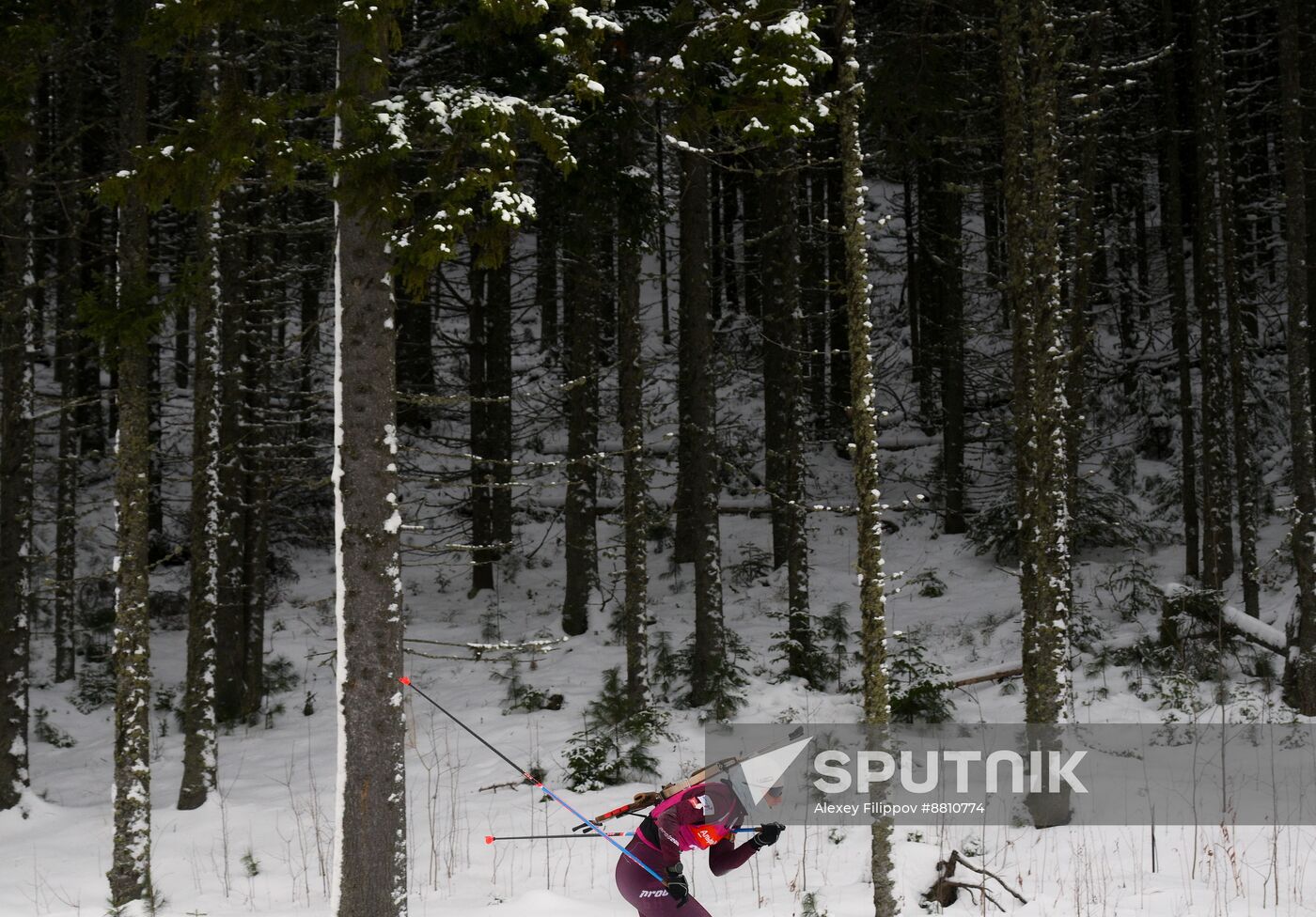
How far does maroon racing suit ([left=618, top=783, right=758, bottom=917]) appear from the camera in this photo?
6.43 meters

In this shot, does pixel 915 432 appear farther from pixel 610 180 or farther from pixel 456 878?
pixel 456 878

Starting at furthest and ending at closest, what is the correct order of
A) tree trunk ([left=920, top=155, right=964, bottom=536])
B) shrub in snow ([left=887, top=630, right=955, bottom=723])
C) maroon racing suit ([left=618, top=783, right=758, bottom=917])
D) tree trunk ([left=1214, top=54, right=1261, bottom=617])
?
tree trunk ([left=920, top=155, right=964, bottom=536])
tree trunk ([left=1214, top=54, right=1261, bottom=617])
shrub in snow ([left=887, top=630, right=955, bottom=723])
maroon racing suit ([left=618, top=783, right=758, bottom=917])

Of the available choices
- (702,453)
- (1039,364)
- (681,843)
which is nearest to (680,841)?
(681,843)

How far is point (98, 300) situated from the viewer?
30.2 ft

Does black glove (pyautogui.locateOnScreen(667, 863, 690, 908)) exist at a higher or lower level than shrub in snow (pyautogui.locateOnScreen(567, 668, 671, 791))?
higher

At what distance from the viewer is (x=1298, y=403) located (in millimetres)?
12984

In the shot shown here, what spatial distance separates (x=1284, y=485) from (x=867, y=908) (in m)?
16.4

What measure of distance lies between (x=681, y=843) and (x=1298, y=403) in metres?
10.9

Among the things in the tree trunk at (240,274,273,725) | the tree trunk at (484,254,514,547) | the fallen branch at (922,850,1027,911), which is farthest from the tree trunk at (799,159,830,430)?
the fallen branch at (922,850,1027,911)

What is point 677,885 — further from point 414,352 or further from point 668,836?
point 414,352

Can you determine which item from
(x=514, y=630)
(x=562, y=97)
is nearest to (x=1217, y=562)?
(x=514, y=630)

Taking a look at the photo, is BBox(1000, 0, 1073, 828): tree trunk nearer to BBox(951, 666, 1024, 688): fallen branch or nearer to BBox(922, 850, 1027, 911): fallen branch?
BBox(922, 850, 1027, 911): fallen branch

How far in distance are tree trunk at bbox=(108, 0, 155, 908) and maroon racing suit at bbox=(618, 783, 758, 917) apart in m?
4.95

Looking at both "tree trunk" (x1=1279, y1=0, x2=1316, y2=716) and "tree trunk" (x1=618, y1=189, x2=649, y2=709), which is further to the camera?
"tree trunk" (x1=618, y1=189, x2=649, y2=709)
